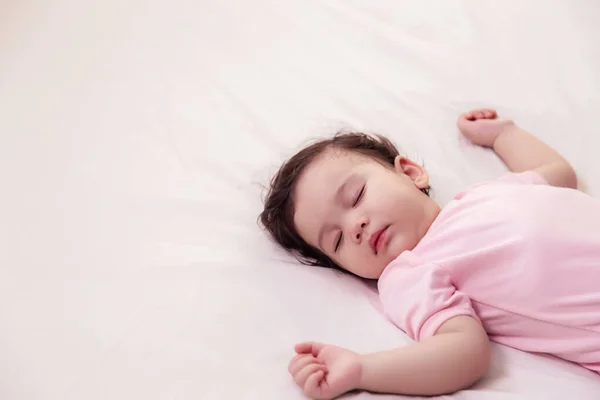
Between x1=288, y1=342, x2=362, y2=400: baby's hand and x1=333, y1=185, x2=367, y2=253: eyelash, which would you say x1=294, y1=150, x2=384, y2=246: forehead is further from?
x1=288, y1=342, x2=362, y2=400: baby's hand

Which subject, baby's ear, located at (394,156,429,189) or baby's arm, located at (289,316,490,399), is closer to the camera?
baby's arm, located at (289,316,490,399)

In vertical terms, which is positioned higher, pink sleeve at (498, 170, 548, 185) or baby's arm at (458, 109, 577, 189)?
baby's arm at (458, 109, 577, 189)

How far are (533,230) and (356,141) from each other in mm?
406

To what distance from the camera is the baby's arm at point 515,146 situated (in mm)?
1135

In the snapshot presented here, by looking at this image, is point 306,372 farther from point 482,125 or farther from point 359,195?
point 482,125

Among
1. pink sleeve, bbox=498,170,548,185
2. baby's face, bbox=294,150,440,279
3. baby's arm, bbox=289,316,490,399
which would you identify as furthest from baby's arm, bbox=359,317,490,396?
pink sleeve, bbox=498,170,548,185

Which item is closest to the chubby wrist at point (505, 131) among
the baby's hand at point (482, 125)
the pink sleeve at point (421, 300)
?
the baby's hand at point (482, 125)

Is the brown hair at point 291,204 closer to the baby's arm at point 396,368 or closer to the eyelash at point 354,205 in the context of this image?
the eyelash at point 354,205

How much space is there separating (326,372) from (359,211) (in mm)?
329

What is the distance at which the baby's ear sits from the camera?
1.16m

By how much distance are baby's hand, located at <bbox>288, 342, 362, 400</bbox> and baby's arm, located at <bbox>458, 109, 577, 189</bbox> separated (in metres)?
0.56

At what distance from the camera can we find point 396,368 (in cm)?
79

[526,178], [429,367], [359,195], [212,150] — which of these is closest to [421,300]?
[429,367]

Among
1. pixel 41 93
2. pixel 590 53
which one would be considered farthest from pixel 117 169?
pixel 590 53
